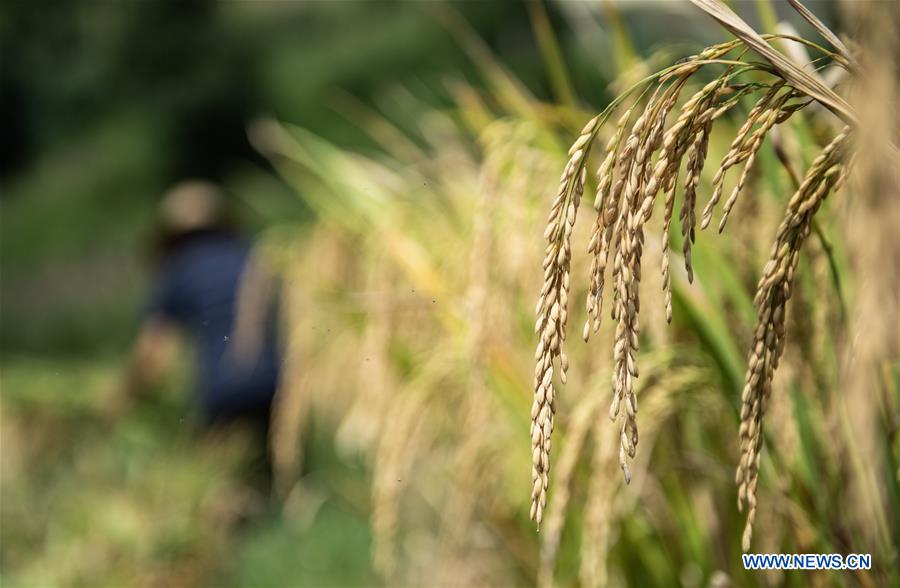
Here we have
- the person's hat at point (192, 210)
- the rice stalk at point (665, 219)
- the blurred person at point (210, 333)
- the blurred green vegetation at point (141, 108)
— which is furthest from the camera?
the blurred green vegetation at point (141, 108)

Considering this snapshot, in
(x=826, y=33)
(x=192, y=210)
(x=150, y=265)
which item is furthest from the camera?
(x=150, y=265)

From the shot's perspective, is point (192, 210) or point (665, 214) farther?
point (192, 210)

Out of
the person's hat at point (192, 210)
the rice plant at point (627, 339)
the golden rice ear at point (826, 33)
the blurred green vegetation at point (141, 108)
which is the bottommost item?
the rice plant at point (627, 339)

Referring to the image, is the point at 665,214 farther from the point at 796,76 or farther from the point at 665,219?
the point at 796,76

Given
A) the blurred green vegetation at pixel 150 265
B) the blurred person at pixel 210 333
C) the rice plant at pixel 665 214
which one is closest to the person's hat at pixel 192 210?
the blurred person at pixel 210 333

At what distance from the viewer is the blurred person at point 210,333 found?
159 inches

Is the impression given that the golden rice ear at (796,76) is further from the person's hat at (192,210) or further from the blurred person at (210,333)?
the person's hat at (192,210)

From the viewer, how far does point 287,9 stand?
12.4 m

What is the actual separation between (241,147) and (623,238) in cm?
1133

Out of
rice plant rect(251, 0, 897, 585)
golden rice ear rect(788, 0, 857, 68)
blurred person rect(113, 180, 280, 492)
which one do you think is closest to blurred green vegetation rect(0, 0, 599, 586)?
blurred person rect(113, 180, 280, 492)

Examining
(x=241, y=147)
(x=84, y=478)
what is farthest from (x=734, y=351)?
(x=241, y=147)

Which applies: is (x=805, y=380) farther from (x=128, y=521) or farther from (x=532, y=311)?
(x=128, y=521)

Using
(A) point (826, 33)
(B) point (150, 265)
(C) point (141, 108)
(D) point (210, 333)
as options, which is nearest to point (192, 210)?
(D) point (210, 333)

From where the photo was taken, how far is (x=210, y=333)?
161 inches
